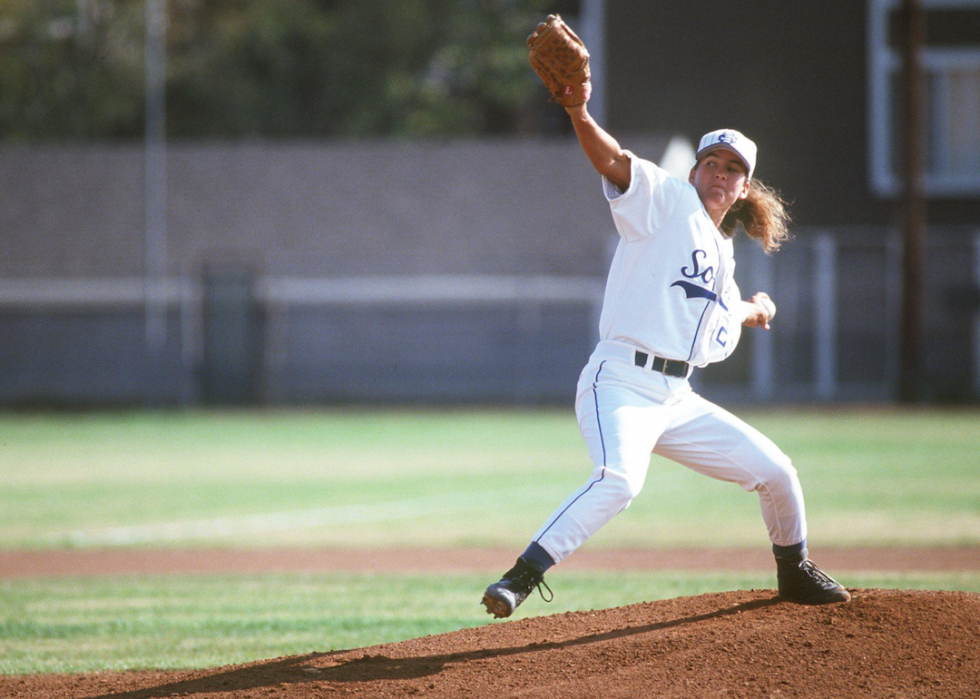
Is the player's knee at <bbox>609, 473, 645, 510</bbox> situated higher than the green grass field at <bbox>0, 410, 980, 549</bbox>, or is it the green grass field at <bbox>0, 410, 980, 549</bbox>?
the player's knee at <bbox>609, 473, 645, 510</bbox>

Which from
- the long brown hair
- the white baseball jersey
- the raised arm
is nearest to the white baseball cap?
the white baseball jersey

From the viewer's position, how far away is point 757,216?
18.7ft

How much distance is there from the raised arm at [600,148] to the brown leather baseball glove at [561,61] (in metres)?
0.07

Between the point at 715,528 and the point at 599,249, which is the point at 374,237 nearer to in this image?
the point at 599,249

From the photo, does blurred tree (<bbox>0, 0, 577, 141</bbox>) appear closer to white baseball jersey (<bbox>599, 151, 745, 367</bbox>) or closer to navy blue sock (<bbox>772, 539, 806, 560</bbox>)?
white baseball jersey (<bbox>599, 151, 745, 367</bbox>)

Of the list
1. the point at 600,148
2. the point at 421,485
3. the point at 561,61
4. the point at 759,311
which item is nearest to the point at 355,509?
the point at 421,485

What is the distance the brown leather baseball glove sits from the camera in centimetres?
477

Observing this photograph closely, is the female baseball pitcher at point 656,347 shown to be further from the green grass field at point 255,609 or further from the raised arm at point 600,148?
the green grass field at point 255,609

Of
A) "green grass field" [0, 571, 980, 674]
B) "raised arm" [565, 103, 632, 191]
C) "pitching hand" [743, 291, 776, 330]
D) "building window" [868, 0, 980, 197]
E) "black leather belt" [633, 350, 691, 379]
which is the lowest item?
"green grass field" [0, 571, 980, 674]

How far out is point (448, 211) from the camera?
1083 inches

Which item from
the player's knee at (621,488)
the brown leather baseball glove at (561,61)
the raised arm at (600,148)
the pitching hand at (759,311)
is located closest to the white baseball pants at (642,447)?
the player's knee at (621,488)

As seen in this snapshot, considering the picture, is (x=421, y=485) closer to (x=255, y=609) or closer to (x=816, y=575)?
(x=255, y=609)

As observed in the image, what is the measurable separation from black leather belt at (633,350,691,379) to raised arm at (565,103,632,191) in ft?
2.35

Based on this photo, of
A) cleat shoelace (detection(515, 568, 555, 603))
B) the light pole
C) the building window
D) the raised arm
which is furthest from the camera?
the light pole
